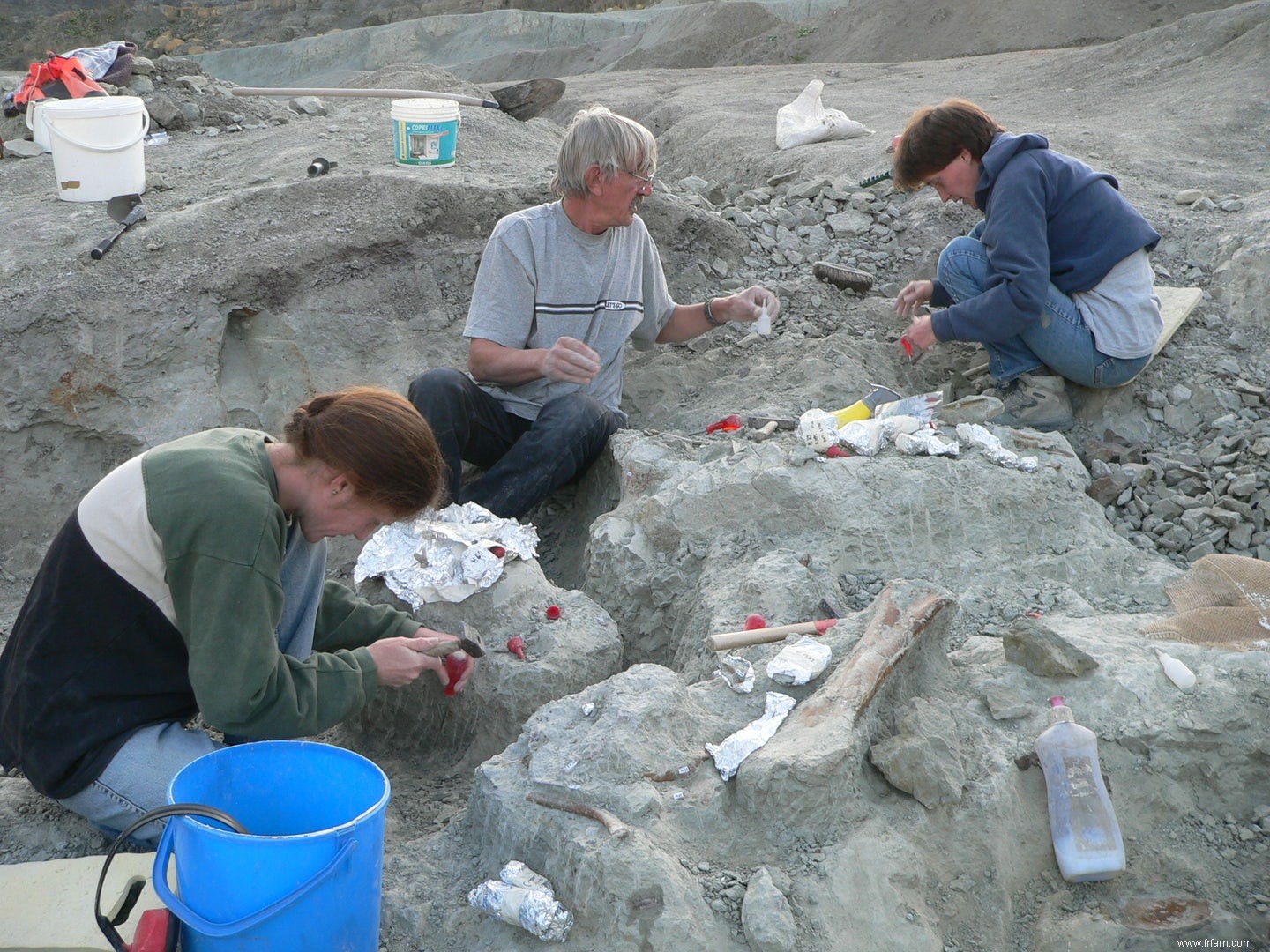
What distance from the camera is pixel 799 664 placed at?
2441 millimetres

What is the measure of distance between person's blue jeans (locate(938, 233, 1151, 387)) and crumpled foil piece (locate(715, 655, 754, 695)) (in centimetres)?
221

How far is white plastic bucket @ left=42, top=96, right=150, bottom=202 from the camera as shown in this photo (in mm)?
5004

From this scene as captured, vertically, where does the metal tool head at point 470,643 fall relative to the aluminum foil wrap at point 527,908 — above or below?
below

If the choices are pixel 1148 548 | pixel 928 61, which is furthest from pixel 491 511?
pixel 928 61

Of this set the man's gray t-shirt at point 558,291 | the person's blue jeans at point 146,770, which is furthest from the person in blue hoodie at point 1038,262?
the person's blue jeans at point 146,770

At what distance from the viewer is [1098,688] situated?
97.1 inches

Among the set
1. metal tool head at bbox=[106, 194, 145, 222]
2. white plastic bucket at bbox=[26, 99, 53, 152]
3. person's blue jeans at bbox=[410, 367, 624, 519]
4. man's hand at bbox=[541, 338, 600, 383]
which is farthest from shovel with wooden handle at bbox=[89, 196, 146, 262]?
man's hand at bbox=[541, 338, 600, 383]

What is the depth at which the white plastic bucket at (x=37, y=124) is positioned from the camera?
6.07 meters

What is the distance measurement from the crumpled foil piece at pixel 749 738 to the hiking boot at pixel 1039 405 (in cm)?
214

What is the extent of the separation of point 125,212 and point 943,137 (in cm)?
366

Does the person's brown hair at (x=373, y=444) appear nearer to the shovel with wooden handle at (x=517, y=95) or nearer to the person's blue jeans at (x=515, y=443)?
the person's blue jeans at (x=515, y=443)

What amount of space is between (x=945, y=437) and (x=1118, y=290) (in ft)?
Result: 3.62

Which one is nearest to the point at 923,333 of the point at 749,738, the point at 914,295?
the point at 914,295

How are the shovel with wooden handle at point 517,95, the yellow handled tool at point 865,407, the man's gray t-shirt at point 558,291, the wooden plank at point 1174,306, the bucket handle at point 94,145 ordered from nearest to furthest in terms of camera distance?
the yellow handled tool at point 865,407 → the man's gray t-shirt at point 558,291 → the wooden plank at point 1174,306 → the bucket handle at point 94,145 → the shovel with wooden handle at point 517,95
